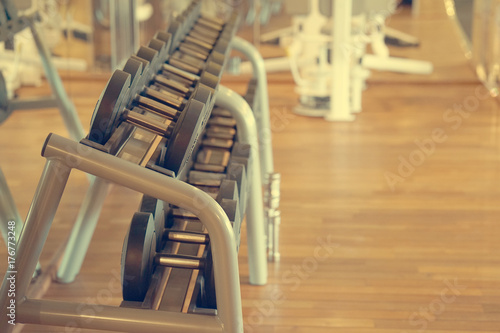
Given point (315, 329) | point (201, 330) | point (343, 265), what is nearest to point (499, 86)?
point (343, 265)

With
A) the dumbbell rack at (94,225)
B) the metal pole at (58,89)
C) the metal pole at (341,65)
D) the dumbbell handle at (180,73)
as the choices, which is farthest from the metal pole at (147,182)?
the metal pole at (341,65)

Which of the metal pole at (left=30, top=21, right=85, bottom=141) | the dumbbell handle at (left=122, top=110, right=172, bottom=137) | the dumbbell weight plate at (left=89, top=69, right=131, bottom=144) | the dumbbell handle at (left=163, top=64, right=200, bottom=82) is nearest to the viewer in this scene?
the dumbbell weight plate at (left=89, top=69, right=131, bottom=144)

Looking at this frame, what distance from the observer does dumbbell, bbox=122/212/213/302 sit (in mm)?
1521

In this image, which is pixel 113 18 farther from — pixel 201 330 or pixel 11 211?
pixel 201 330

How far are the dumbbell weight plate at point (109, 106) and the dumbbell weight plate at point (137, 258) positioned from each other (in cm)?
23

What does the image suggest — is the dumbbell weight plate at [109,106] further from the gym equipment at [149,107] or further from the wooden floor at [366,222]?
the wooden floor at [366,222]

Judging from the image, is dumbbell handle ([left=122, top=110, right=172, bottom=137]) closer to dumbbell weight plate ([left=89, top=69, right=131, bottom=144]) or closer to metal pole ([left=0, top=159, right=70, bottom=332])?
dumbbell weight plate ([left=89, top=69, right=131, bottom=144])

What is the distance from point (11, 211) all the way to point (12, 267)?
23.7 inches

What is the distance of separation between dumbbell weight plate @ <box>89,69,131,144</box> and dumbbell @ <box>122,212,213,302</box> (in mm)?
234

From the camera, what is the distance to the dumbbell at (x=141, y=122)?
1.36 m

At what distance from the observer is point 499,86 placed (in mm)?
4883

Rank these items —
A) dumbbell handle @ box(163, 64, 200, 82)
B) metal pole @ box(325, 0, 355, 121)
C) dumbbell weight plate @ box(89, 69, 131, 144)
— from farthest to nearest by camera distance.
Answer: metal pole @ box(325, 0, 355, 121)
dumbbell handle @ box(163, 64, 200, 82)
dumbbell weight plate @ box(89, 69, 131, 144)

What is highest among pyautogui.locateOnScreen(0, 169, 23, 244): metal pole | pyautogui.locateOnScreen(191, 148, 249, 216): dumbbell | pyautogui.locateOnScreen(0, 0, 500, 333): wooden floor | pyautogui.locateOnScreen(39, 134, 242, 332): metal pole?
pyautogui.locateOnScreen(39, 134, 242, 332): metal pole

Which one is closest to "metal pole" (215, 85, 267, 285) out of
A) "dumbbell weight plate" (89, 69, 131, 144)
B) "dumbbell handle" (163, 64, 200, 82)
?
"dumbbell handle" (163, 64, 200, 82)
